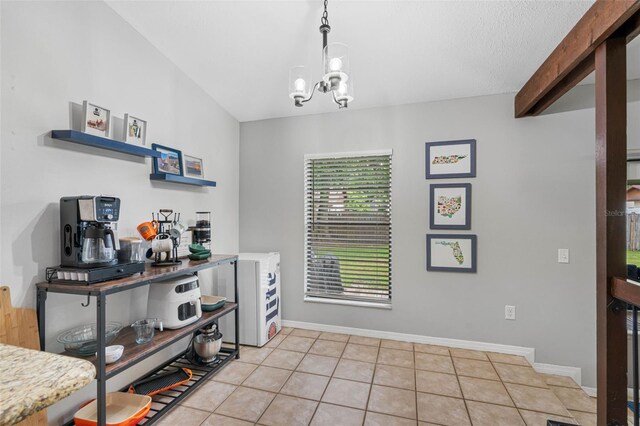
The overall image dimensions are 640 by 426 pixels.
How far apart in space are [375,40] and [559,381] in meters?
3.28

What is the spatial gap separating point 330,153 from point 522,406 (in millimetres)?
2727

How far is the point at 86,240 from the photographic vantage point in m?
1.71

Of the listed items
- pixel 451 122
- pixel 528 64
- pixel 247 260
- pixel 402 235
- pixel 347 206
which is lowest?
pixel 247 260

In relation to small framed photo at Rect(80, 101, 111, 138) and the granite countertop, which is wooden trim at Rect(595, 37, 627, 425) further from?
small framed photo at Rect(80, 101, 111, 138)

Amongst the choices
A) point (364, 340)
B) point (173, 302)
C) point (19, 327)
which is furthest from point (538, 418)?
point (19, 327)

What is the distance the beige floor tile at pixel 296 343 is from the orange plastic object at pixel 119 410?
1311 millimetres

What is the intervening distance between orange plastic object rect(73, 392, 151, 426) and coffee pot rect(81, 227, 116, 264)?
92 cm

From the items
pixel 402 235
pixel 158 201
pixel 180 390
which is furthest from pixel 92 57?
pixel 402 235

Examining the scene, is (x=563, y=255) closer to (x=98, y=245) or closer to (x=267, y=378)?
(x=267, y=378)

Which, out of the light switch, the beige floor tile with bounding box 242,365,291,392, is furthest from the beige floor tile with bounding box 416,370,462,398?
the light switch

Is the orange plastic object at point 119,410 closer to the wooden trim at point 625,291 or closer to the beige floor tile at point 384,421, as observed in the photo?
the beige floor tile at point 384,421

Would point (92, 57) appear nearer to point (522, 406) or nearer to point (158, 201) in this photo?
point (158, 201)

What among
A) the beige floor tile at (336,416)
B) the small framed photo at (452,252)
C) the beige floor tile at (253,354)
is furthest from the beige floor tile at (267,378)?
the small framed photo at (452,252)

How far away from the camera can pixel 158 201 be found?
253 cm
